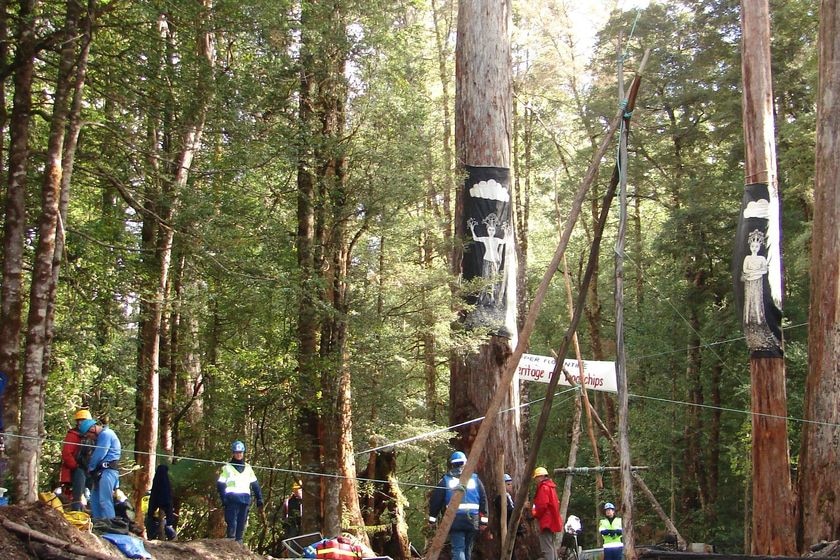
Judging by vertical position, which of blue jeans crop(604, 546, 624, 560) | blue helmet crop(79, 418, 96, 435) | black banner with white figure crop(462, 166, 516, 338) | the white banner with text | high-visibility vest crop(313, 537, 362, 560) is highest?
black banner with white figure crop(462, 166, 516, 338)

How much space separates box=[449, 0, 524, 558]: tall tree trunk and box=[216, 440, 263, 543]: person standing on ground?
336 cm

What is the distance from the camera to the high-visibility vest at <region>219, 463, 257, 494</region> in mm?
10039

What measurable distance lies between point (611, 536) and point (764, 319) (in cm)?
393

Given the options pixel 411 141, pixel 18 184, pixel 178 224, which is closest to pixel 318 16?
pixel 411 141

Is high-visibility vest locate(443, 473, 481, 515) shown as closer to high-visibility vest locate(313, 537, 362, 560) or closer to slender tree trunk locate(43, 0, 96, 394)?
high-visibility vest locate(313, 537, 362, 560)

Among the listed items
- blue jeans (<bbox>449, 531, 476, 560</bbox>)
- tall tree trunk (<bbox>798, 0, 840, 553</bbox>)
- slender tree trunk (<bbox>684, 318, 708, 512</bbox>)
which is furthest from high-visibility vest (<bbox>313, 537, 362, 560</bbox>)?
slender tree trunk (<bbox>684, 318, 708, 512</bbox>)

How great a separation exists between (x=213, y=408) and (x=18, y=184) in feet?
21.9

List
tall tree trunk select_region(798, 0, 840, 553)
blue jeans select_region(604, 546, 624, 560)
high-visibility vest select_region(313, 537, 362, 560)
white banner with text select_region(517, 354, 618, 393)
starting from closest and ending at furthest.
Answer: high-visibility vest select_region(313, 537, 362, 560) < tall tree trunk select_region(798, 0, 840, 553) < blue jeans select_region(604, 546, 624, 560) < white banner with text select_region(517, 354, 618, 393)

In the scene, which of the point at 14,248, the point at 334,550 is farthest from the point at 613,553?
the point at 14,248

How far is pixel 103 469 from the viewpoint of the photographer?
938 centimetres

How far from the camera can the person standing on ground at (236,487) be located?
10.0 m

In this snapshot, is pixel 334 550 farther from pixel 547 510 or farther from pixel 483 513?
pixel 547 510

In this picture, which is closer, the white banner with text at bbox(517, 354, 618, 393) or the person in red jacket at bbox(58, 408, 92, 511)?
the person in red jacket at bbox(58, 408, 92, 511)

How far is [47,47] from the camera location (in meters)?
9.69
